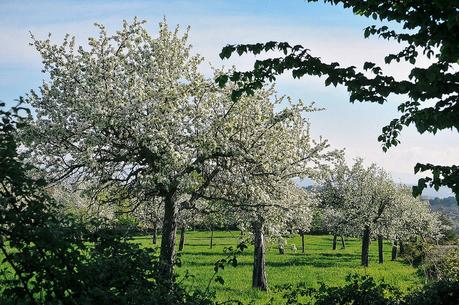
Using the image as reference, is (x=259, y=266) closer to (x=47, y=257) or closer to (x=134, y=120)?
(x=134, y=120)

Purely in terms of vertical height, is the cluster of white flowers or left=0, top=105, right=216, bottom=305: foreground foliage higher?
the cluster of white flowers

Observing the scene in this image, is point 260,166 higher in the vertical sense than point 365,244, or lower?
higher

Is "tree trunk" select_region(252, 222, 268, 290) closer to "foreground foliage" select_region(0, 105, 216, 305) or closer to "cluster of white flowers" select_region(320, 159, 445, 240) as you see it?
"foreground foliage" select_region(0, 105, 216, 305)

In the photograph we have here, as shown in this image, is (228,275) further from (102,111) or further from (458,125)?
(458,125)

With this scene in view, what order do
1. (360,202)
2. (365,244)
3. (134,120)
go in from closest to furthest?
(134,120) → (365,244) → (360,202)

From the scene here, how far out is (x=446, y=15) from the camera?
6.68 m

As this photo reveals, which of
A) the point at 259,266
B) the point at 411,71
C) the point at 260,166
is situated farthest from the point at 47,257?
the point at 259,266

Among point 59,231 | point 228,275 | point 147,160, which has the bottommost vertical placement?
point 228,275

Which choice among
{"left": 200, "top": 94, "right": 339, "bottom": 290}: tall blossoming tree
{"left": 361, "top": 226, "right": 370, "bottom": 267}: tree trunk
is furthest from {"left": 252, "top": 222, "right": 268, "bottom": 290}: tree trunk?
{"left": 361, "top": 226, "right": 370, "bottom": 267}: tree trunk

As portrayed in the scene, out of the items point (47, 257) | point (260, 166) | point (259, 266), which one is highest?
point (260, 166)

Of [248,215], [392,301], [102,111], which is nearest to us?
[392,301]

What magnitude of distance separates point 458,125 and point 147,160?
9482 mm

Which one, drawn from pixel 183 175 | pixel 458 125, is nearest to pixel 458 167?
pixel 458 125

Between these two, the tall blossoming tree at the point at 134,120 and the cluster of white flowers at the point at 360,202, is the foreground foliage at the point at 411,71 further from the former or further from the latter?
the cluster of white flowers at the point at 360,202
